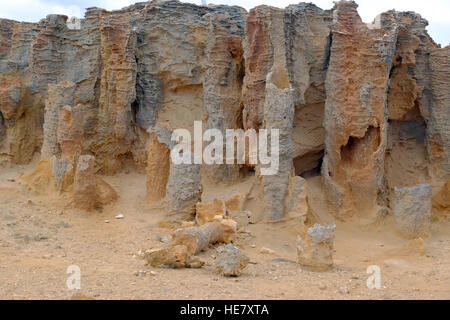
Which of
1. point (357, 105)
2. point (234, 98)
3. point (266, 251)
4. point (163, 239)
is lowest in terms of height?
point (266, 251)

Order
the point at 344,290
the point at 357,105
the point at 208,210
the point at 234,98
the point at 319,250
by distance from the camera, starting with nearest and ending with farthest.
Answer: the point at 344,290
the point at 319,250
the point at 208,210
the point at 357,105
the point at 234,98

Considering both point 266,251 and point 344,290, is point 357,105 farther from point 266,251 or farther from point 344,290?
point 344,290

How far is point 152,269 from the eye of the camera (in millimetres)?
5359

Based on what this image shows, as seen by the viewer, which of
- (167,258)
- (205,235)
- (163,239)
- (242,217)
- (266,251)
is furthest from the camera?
(242,217)

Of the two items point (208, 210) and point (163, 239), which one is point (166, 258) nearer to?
point (163, 239)

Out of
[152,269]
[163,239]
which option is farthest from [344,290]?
[163,239]

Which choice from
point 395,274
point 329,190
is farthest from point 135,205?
point 395,274

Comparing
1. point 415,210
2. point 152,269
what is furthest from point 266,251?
point 415,210

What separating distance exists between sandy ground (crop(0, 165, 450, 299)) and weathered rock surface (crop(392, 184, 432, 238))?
207 mm

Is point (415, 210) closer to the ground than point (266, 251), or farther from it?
farther from it

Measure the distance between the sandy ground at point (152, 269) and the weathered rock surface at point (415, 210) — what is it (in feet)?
0.68

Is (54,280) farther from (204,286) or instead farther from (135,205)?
(135,205)

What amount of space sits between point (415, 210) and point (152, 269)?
4510 mm

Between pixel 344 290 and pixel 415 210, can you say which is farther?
pixel 415 210
